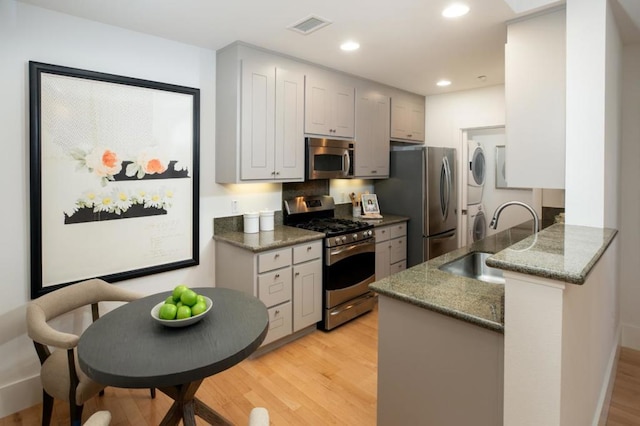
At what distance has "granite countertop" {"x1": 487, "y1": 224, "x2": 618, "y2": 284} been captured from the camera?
1.16 metres

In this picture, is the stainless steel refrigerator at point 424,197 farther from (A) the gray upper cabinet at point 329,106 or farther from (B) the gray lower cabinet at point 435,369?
(B) the gray lower cabinet at point 435,369

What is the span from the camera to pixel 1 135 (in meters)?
2.21

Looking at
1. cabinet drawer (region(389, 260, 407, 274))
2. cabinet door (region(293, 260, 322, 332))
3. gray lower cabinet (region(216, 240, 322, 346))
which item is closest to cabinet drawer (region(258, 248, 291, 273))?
gray lower cabinet (region(216, 240, 322, 346))

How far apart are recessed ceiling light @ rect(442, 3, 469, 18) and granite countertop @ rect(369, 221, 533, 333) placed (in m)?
1.67

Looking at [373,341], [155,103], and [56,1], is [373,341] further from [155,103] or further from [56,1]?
[56,1]

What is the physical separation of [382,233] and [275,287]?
1553 millimetres

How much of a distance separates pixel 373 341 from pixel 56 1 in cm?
345

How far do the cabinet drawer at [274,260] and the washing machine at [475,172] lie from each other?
305 cm

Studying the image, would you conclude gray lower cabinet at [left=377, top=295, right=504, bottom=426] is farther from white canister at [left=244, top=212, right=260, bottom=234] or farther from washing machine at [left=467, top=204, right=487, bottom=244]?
washing machine at [left=467, top=204, right=487, bottom=244]

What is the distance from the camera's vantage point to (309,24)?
2.63 m

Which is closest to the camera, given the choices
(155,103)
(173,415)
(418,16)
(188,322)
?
(188,322)

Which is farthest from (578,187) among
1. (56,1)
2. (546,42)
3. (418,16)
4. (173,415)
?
(56,1)

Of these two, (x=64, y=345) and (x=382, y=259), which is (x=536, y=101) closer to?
(x=382, y=259)

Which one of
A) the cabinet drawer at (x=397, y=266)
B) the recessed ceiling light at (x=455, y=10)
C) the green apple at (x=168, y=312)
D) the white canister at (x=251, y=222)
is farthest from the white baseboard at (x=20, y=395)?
the recessed ceiling light at (x=455, y=10)
